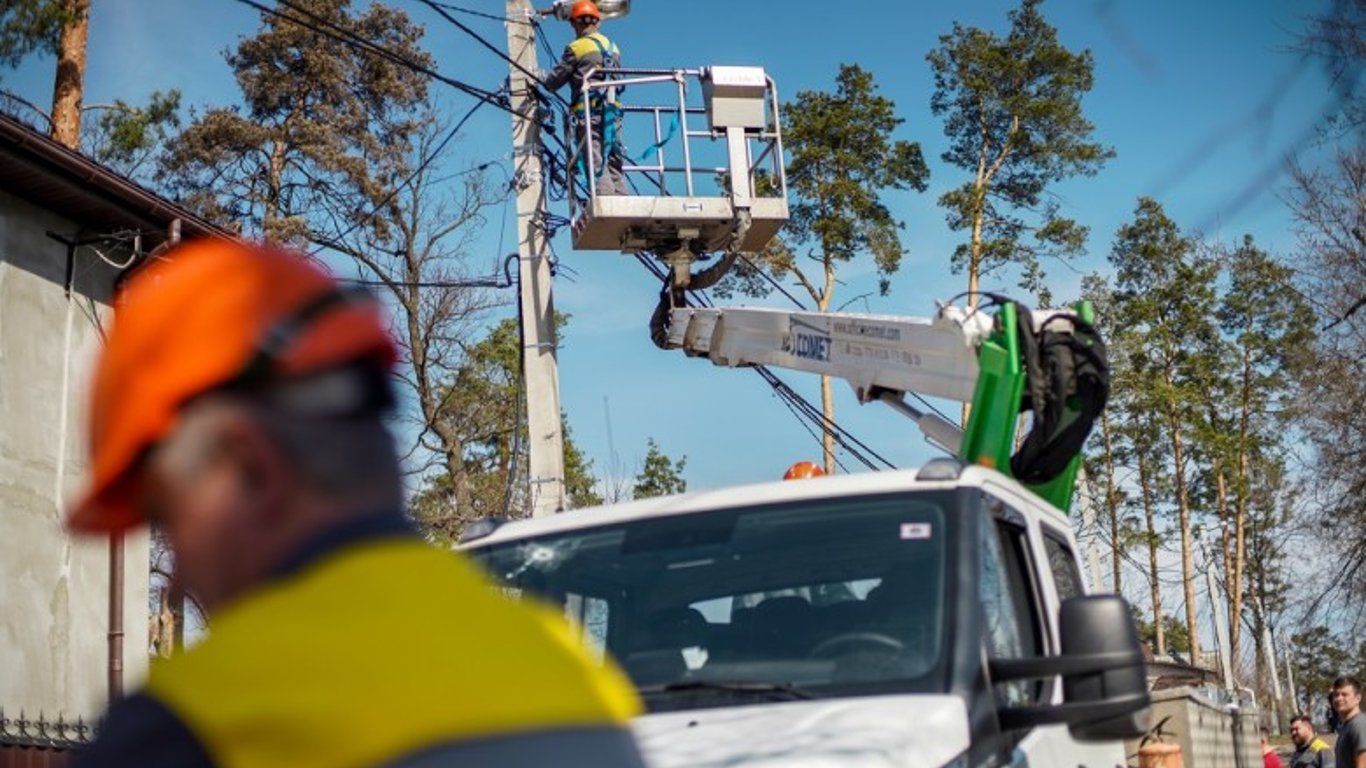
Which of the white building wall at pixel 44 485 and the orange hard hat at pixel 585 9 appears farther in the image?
the white building wall at pixel 44 485

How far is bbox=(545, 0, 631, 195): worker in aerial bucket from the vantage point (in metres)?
13.7

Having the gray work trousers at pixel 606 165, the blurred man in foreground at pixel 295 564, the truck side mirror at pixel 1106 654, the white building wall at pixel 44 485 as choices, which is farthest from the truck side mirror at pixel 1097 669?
the white building wall at pixel 44 485

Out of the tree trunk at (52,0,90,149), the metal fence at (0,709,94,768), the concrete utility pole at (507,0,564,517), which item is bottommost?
the metal fence at (0,709,94,768)

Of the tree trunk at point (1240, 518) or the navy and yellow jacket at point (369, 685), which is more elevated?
the tree trunk at point (1240, 518)

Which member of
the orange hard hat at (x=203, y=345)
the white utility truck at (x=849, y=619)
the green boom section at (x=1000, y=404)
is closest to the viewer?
the orange hard hat at (x=203, y=345)

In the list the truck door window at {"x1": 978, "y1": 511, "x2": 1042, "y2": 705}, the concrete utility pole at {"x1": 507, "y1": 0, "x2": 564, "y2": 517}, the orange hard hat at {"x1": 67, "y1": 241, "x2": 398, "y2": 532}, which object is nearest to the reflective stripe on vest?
the orange hard hat at {"x1": 67, "y1": 241, "x2": 398, "y2": 532}

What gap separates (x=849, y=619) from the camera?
4301 mm

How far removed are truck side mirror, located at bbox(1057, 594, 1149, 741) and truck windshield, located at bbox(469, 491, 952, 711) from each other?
0.34 meters

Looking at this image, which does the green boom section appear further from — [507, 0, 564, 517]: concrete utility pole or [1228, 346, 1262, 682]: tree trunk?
[1228, 346, 1262, 682]: tree trunk

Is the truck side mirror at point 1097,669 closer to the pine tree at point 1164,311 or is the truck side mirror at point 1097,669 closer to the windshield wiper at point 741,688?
the windshield wiper at point 741,688

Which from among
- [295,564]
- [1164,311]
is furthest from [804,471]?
[1164,311]

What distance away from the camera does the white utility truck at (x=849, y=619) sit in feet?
12.5

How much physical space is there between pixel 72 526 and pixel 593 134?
12493mm

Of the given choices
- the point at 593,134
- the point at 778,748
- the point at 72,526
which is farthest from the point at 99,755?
the point at 593,134
